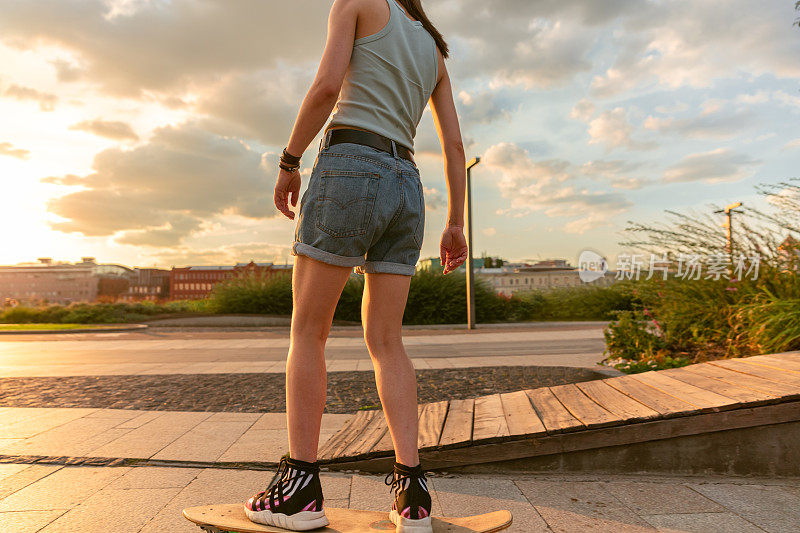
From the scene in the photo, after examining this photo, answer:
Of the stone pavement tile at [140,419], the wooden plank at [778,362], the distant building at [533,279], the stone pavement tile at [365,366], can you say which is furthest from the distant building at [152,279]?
the wooden plank at [778,362]

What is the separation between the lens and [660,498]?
228 centimetres

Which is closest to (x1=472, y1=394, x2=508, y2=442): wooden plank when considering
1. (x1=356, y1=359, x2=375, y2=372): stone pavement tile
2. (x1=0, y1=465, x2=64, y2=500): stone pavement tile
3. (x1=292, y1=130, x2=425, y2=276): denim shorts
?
(x1=292, y1=130, x2=425, y2=276): denim shorts

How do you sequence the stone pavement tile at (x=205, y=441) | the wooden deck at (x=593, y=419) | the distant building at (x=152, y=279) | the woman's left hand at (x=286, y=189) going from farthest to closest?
the distant building at (x=152, y=279) < the stone pavement tile at (x=205, y=441) < the wooden deck at (x=593, y=419) < the woman's left hand at (x=286, y=189)

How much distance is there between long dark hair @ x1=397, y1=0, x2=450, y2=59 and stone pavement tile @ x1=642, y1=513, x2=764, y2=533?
81.8 inches

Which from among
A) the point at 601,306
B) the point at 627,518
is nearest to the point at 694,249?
the point at 627,518

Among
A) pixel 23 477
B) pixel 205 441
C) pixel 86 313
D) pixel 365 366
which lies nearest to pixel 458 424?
pixel 205 441

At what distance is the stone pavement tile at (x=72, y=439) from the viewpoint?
2965mm

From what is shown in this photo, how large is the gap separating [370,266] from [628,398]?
1.88 meters

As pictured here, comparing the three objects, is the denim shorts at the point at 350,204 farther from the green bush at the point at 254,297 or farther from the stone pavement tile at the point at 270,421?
the green bush at the point at 254,297

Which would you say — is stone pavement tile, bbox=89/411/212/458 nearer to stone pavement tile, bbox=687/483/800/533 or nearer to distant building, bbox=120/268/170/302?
stone pavement tile, bbox=687/483/800/533

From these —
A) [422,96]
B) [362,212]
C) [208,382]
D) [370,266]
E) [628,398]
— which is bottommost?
[208,382]

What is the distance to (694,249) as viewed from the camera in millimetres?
6023

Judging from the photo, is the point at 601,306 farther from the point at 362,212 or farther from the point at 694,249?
the point at 362,212

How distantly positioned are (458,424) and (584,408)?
69 cm
